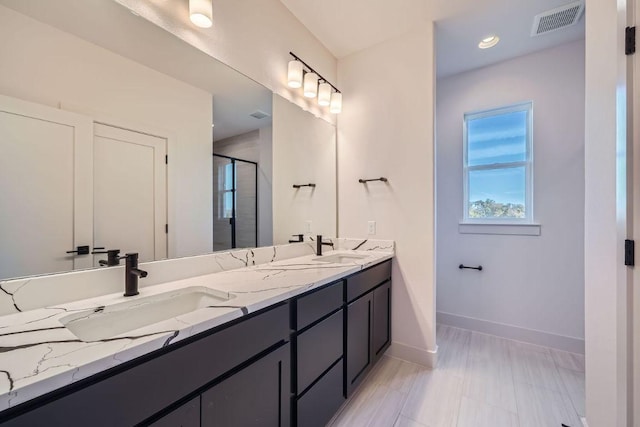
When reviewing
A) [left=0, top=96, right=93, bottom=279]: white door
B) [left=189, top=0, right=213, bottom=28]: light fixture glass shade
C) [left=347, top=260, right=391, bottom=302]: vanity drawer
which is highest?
[left=189, top=0, right=213, bottom=28]: light fixture glass shade

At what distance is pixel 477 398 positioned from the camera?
173 centimetres

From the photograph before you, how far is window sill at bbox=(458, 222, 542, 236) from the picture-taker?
2482 millimetres

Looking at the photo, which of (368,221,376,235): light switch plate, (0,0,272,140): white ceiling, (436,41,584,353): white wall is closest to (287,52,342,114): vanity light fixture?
(0,0,272,140): white ceiling

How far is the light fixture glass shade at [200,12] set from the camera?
129 cm

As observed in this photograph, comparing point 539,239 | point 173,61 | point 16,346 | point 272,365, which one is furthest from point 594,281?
point 173,61

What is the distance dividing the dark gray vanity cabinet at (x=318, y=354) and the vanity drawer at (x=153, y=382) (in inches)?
10.3

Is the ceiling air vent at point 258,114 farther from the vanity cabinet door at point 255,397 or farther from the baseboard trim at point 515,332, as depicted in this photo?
the baseboard trim at point 515,332

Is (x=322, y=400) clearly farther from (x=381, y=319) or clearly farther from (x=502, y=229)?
(x=502, y=229)

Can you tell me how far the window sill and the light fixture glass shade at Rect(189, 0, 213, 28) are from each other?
111 inches

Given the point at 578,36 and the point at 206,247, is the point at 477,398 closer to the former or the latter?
the point at 206,247

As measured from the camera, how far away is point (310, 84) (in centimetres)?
215

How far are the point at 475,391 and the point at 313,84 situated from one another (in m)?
2.60

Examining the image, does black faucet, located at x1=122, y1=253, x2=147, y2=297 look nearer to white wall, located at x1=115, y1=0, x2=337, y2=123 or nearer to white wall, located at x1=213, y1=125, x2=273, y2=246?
white wall, located at x1=213, y1=125, x2=273, y2=246

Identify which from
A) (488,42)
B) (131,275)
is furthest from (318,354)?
(488,42)
